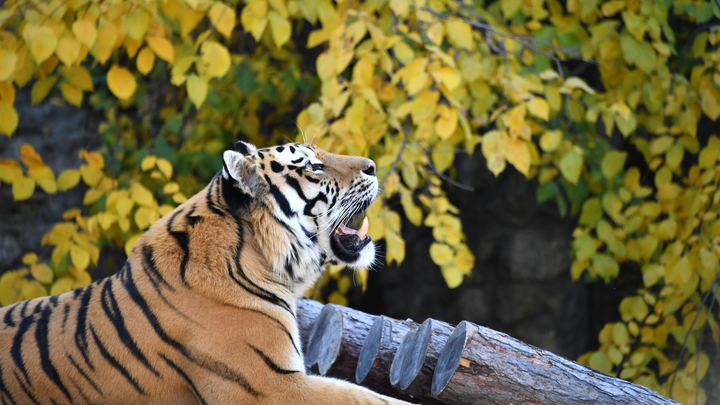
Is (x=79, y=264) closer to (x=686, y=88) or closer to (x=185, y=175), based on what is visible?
(x=185, y=175)

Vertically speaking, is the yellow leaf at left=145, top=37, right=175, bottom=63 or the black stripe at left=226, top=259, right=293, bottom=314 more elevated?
the yellow leaf at left=145, top=37, right=175, bottom=63

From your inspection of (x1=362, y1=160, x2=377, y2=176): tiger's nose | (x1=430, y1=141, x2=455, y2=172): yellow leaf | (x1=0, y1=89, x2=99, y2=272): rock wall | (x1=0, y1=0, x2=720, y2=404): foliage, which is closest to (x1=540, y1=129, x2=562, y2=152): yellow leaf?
(x1=0, y1=0, x2=720, y2=404): foliage

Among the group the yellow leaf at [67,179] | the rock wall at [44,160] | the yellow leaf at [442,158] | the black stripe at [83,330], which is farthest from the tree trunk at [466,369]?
the rock wall at [44,160]

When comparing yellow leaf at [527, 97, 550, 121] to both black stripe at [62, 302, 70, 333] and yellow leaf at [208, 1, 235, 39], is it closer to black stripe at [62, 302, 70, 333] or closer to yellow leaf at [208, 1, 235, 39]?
yellow leaf at [208, 1, 235, 39]

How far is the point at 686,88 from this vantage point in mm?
3021

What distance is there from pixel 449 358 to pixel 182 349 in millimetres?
673

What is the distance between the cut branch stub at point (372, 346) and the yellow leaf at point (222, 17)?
112 centimetres

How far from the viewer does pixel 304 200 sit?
6.30 ft

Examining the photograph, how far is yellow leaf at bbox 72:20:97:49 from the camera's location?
224 centimetres

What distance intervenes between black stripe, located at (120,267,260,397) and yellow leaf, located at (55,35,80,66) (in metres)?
0.88

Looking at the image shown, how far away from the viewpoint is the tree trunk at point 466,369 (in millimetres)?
1728

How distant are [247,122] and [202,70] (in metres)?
1.19

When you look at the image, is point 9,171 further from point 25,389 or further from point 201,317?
point 201,317

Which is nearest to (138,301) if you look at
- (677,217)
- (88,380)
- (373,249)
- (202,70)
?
(88,380)
